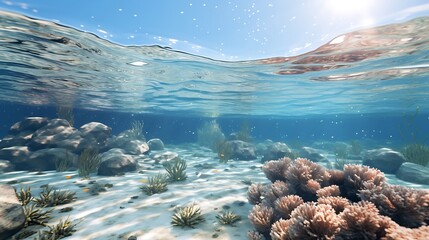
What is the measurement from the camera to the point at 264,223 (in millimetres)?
5457

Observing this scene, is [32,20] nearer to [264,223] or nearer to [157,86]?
[264,223]

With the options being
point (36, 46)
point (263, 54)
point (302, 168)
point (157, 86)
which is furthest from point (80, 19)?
point (157, 86)

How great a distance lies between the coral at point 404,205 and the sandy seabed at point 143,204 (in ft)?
10.4

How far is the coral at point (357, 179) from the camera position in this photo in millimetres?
5621

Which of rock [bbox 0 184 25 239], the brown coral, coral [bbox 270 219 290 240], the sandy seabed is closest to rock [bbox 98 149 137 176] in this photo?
the sandy seabed

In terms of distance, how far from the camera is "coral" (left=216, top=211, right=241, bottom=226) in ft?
21.2

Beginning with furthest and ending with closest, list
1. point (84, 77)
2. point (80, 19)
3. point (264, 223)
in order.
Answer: point (84, 77) → point (80, 19) → point (264, 223)

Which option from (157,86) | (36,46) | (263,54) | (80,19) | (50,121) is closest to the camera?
(80,19)

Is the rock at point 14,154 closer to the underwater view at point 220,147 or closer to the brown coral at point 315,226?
the underwater view at point 220,147

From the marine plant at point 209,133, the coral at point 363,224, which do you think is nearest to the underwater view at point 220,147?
the coral at point 363,224

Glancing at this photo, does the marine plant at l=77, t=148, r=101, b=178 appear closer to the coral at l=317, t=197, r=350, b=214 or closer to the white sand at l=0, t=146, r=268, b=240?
the white sand at l=0, t=146, r=268, b=240

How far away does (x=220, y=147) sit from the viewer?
65.9 feet

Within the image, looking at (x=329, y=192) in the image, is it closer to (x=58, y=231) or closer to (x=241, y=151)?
(x=58, y=231)

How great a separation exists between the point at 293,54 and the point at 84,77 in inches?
667
